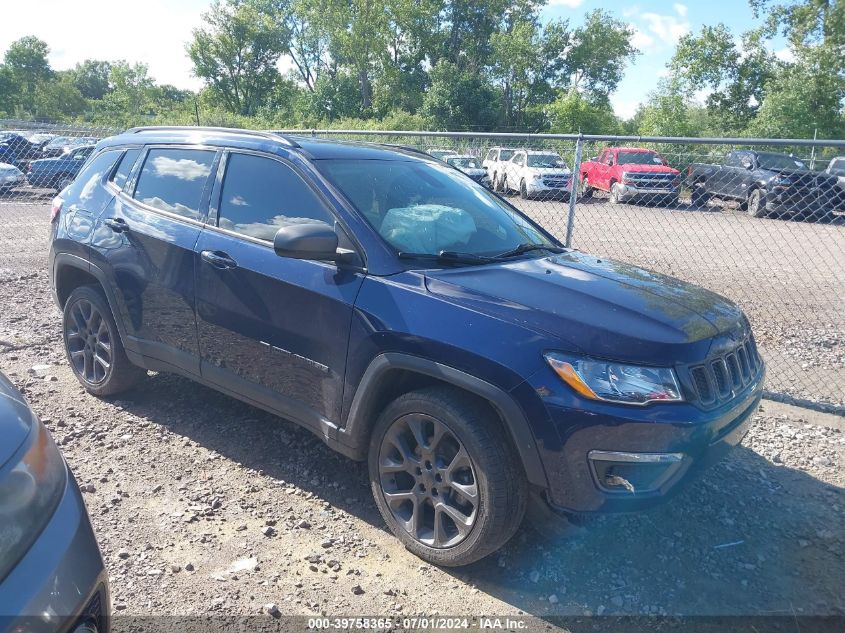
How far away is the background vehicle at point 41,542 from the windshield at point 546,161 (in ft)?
33.7

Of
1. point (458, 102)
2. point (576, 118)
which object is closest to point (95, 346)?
point (576, 118)

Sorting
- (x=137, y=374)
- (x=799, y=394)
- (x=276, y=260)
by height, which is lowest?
(x=799, y=394)

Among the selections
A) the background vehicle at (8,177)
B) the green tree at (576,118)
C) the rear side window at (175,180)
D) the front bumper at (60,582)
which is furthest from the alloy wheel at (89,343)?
the green tree at (576,118)

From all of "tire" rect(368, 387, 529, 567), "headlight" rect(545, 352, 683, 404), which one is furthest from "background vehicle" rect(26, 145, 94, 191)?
"headlight" rect(545, 352, 683, 404)

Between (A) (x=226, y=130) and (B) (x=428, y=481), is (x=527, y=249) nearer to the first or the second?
(B) (x=428, y=481)

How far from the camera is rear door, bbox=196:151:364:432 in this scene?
3125mm

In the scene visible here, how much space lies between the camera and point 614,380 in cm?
253

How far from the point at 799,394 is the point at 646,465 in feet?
10.6

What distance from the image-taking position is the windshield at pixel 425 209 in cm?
332

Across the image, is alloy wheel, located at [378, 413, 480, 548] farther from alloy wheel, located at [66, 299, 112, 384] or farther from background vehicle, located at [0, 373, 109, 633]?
alloy wheel, located at [66, 299, 112, 384]

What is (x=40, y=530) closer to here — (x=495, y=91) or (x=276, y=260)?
(x=276, y=260)

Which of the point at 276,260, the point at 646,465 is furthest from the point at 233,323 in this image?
the point at 646,465

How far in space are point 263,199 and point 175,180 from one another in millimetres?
833

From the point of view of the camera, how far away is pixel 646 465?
8.26 feet
